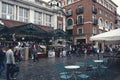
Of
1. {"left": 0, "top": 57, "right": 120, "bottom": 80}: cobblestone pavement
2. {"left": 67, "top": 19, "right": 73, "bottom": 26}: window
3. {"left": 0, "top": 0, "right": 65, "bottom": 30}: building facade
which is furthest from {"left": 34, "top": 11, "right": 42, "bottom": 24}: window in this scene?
{"left": 0, "top": 57, "right": 120, "bottom": 80}: cobblestone pavement

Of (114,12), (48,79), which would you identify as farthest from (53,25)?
(114,12)

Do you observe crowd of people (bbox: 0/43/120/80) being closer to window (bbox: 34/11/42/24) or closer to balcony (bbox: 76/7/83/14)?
window (bbox: 34/11/42/24)

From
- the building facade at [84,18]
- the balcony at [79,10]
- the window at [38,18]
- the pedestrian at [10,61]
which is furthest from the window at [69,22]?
the pedestrian at [10,61]

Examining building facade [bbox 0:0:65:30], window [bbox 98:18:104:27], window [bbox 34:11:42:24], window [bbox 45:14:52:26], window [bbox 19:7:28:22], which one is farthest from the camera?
window [bbox 98:18:104:27]

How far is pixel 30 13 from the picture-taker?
3034 cm

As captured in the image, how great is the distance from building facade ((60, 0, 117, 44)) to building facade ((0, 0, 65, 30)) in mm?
7215

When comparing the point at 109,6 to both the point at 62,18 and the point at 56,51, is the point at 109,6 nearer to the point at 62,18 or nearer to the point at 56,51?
the point at 62,18

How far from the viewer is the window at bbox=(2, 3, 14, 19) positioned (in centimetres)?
2660

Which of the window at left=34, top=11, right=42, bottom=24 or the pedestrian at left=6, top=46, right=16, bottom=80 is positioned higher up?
the window at left=34, top=11, right=42, bottom=24

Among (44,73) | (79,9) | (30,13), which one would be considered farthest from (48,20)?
(44,73)

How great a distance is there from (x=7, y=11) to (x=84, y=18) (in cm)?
2051

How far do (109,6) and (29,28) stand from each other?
3834 cm

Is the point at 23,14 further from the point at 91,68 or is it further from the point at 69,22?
the point at 91,68

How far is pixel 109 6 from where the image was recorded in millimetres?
55438
